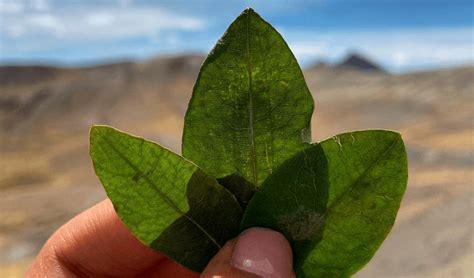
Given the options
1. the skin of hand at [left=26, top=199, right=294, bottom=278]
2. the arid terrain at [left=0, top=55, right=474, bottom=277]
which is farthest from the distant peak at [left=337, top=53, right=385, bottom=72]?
the skin of hand at [left=26, top=199, right=294, bottom=278]

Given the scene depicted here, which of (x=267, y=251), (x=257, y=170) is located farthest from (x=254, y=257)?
(x=257, y=170)

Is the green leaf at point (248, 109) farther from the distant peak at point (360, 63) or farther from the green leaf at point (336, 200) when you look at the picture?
the distant peak at point (360, 63)

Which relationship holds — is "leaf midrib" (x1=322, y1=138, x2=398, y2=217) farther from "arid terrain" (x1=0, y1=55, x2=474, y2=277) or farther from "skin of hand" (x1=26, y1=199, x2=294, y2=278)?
"arid terrain" (x1=0, y1=55, x2=474, y2=277)

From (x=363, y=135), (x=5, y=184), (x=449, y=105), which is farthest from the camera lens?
(x=449, y=105)

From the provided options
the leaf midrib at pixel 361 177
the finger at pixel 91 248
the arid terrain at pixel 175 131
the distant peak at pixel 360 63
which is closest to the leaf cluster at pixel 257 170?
the leaf midrib at pixel 361 177

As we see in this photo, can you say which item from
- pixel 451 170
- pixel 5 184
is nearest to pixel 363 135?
pixel 451 170

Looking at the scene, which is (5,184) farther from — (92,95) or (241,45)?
(241,45)
